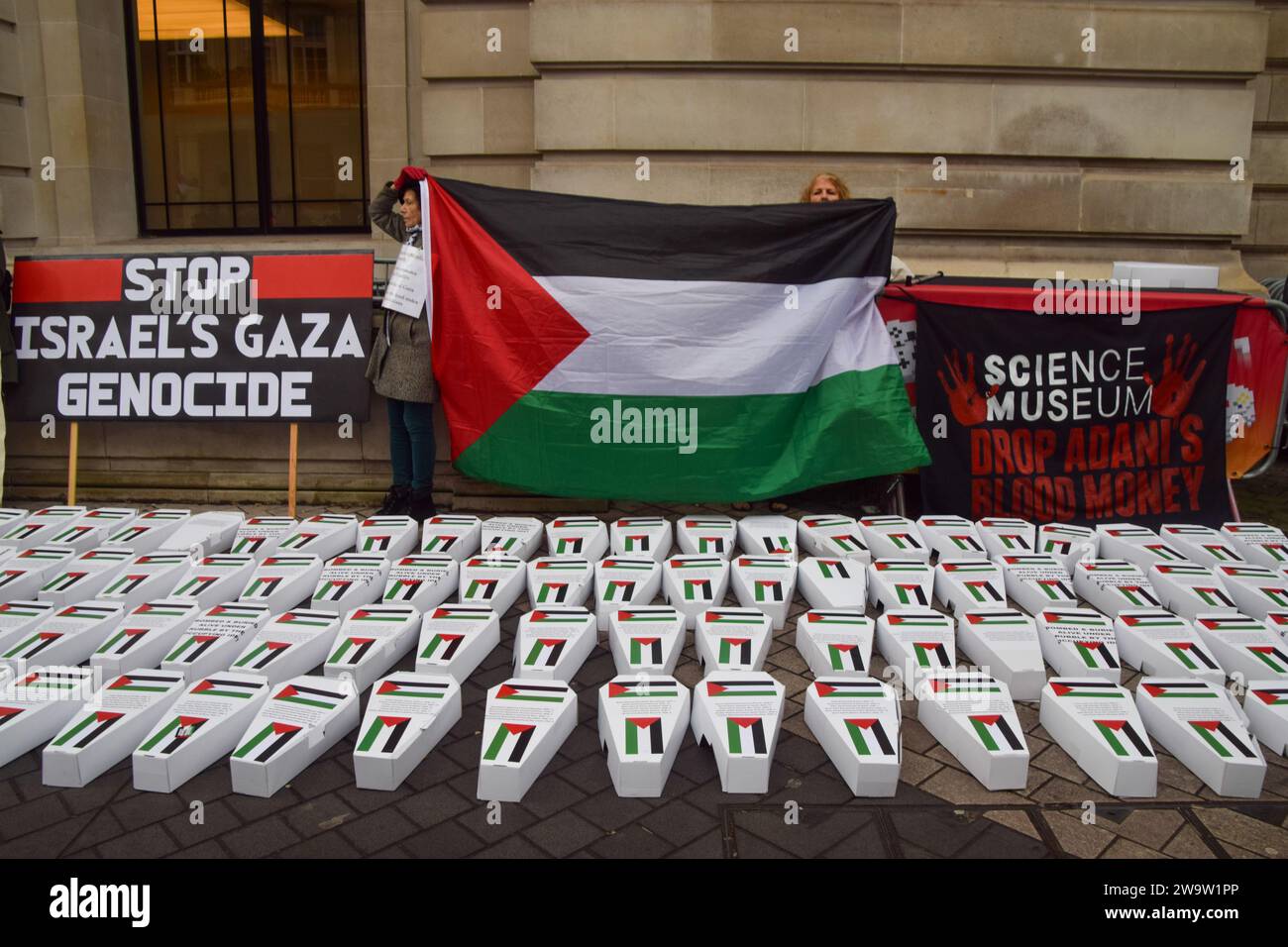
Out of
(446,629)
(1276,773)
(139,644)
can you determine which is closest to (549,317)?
(446,629)

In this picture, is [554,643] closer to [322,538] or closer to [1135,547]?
[322,538]

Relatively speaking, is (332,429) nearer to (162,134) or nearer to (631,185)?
(631,185)

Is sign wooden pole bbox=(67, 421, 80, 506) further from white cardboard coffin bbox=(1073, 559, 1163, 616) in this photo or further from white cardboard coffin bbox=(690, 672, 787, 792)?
white cardboard coffin bbox=(1073, 559, 1163, 616)

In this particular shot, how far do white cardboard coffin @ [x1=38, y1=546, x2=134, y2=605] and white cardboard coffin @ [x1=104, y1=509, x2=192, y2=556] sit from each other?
0.17 meters

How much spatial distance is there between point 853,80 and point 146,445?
245 inches

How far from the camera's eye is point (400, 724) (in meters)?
3.99

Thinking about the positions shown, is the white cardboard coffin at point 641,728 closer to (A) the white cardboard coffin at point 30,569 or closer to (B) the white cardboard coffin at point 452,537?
(B) the white cardboard coffin at point 452,537

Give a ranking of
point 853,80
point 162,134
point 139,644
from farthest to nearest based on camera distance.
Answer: point 162,134, point 853,80, point 139,644

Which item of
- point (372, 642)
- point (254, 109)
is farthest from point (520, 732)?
point (254, 109)

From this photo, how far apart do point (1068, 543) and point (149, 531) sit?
17.3ft

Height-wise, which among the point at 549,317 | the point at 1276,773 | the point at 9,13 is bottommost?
the point at 1276,773

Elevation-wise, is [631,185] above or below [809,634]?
above

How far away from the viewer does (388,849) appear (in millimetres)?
3402

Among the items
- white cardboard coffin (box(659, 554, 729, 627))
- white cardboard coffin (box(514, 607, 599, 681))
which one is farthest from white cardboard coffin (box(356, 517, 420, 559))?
white cardboard coffin (box(514, 607, 599, 681))
